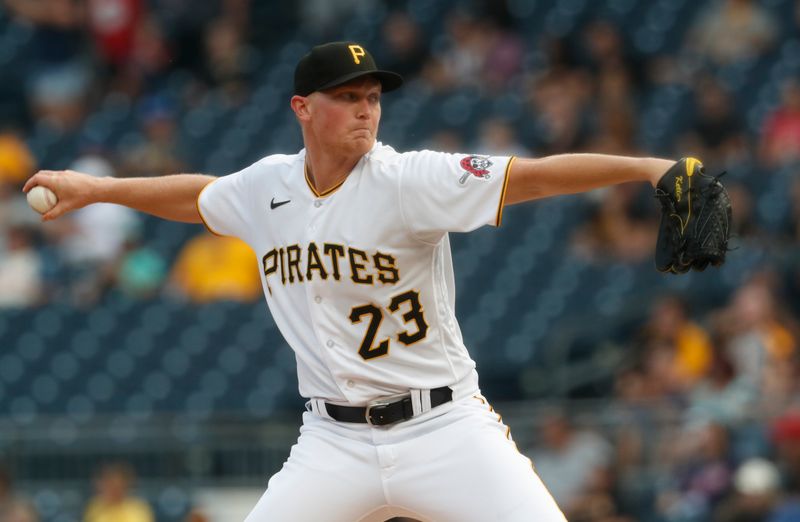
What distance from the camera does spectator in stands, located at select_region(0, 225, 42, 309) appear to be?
1218cm

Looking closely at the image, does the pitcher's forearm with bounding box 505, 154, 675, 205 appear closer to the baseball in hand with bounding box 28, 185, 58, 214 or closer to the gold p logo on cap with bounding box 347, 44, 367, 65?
the gold p logo on cap with bounding box 347, 44, 367, 65

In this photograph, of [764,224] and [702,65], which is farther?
[702,65]

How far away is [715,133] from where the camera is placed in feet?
36.9

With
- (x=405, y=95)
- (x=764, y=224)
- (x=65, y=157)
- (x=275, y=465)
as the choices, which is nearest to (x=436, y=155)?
(x=275, y=465)

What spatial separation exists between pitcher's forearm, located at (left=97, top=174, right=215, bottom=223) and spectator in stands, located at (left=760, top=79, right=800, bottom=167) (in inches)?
257

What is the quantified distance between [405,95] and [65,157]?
3123mm

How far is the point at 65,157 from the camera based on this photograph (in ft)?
45.4

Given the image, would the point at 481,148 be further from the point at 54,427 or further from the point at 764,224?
the point at 54,427

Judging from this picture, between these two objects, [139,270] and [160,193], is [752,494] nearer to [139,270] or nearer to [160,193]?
[160,193]

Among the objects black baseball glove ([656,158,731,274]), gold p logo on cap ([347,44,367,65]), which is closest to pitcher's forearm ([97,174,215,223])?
gold p logo on cap ([347,44,367,65])

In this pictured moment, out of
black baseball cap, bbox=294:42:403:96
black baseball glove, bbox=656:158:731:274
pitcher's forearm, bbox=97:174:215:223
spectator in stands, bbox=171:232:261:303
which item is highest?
spectator in stands, bbox=171:232:261:303

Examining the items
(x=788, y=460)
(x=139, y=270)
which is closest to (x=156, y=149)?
(x=139, y=270)

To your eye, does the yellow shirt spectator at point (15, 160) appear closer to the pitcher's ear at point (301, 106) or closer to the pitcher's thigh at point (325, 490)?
the pitcher's ear at point (301, 106)

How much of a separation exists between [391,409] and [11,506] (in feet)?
18.4
